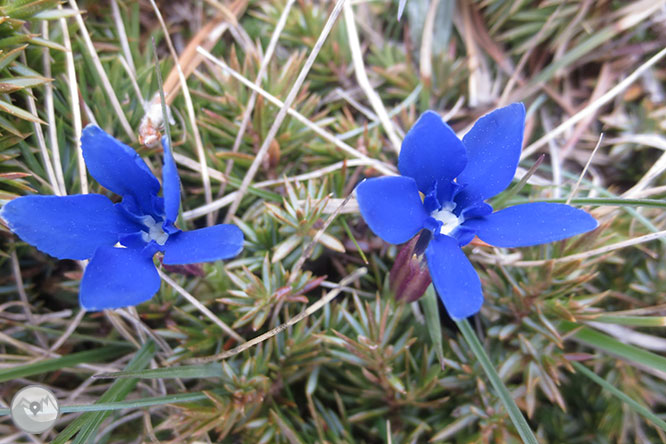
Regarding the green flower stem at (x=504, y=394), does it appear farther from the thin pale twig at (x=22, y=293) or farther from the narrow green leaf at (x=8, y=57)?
the narrow green leaf at (x=8, y=57)

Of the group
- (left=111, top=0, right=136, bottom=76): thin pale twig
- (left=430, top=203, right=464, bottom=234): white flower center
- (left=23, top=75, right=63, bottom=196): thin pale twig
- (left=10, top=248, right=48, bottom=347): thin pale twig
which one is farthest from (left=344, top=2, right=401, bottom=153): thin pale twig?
(left=10, top=248, right=48, bottom=347): thin pale twig

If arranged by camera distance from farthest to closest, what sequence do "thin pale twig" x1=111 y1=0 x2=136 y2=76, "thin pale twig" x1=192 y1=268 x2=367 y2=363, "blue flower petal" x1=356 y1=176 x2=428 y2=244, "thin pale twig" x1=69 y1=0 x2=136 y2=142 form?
"thin pale twig" x1=111 y1=0 x2=136 y2=76 < "thin pale twig" x1=69 y1=0 x2=136 y2=142 < "thin pale twig" x1=192 y1=268 x2=367 y2=363 < "blue flower petal" x1=356 y1=176 x2=428 y2=244

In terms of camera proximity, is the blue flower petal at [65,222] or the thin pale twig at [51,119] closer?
the blue flower petal at [65,222]

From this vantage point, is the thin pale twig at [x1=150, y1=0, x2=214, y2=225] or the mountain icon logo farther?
the thin pale twig at [x1=150, y1=0, x2=214, y2=225]

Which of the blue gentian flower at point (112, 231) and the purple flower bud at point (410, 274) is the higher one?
the blue gentian flower at point (112, 231)

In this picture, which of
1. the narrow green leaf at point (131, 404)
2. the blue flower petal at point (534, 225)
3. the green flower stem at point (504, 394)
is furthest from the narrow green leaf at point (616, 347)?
the narrow green leaf at point (131, 404)

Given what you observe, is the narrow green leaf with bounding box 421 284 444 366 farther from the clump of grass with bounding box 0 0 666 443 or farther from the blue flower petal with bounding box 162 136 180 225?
the blue flower petal with bounding box 162 136 180 225

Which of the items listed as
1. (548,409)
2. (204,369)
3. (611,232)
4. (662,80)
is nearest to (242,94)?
(204,369)
